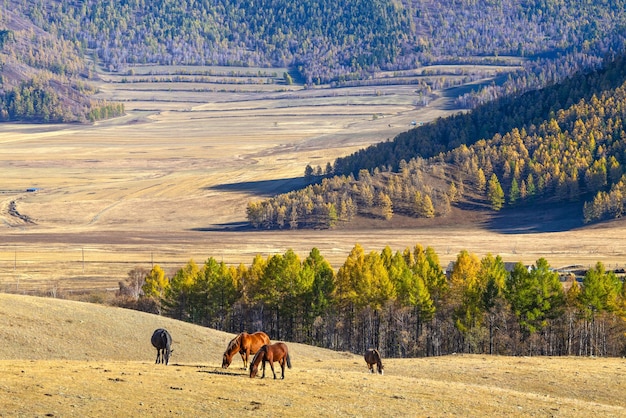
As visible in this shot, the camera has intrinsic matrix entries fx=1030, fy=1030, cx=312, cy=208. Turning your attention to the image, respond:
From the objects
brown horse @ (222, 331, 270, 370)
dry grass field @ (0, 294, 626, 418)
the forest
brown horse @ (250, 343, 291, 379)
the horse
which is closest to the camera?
dry grass field @ (0, 294, 626, 418)

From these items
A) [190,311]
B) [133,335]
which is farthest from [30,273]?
[133,335]

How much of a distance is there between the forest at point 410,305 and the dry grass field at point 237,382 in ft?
61.1

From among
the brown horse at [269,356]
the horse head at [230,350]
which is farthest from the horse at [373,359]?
the brown horse at [269,356]

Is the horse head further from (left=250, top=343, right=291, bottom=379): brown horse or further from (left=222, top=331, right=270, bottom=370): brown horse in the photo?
(left=250, top=343, right=291, bottom=379): brown horse

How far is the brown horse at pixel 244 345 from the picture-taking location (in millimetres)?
45188

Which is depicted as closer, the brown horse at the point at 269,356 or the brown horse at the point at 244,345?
the brown horse at the point at 269,356

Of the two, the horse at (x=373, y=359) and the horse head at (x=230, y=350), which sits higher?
the horse head at (x=230, y=350)

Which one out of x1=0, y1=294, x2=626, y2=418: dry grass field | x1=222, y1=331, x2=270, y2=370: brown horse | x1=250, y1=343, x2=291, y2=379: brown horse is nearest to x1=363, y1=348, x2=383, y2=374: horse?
x1=0, y1=294, x2=626, y2=418: dry grass field

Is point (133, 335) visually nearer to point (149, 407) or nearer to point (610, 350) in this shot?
point (149, 407)

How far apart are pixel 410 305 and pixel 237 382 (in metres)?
46.5

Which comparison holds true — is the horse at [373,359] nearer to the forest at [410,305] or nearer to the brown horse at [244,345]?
the brown horse at [244,345]

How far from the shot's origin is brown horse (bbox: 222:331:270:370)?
4519cm

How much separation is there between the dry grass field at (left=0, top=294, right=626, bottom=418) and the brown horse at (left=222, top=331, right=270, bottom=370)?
2.24 ft

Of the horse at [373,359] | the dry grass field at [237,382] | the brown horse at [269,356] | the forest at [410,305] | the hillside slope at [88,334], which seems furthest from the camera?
the forest at [410,305]
